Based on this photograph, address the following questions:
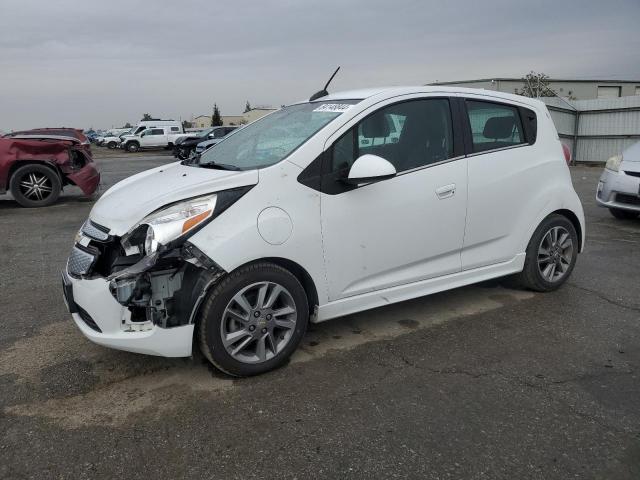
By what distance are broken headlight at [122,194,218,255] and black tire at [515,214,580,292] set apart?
9.21 feet

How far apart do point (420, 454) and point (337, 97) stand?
2.57 metres

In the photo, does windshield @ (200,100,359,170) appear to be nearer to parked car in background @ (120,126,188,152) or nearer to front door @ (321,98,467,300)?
front door @ (321,98,467,300)

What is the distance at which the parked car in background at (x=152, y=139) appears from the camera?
39125 mm

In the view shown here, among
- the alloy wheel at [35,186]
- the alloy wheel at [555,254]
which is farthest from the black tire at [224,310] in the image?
the alloy wheel at [35,186]

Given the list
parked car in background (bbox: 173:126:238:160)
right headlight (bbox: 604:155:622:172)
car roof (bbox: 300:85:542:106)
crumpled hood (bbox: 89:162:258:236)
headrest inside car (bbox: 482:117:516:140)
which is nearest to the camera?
crumpled hood (bbox: 89:162:258:236)

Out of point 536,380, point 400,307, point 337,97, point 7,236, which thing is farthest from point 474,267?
point 7,236

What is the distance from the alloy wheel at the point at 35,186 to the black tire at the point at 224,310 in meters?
8.83

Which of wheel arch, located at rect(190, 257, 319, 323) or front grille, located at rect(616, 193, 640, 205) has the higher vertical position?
wheel arch, located at rect(190, 257, 319, 323)

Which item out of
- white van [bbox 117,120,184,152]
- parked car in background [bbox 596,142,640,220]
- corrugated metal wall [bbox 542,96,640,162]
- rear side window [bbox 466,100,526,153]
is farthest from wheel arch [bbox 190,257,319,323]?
white van [bbox 117,120,184,152]

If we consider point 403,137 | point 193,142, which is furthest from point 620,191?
point 193,142

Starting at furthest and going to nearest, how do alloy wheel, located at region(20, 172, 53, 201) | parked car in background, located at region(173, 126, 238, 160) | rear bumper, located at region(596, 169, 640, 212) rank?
parked car in background, located at region(173, 126, 238, 160) → alloy wheel, located at region(20, 172, 53, 201) → rear bumper, located at region(596, 169, 640, 212)

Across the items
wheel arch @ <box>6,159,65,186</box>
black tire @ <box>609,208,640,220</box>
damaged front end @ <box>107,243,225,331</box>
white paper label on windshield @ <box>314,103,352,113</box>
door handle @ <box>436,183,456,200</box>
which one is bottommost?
black tire @ <box>609,208,640,220</box>

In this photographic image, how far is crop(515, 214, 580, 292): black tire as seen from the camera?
4.50m

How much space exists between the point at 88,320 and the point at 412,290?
2.14 metres
